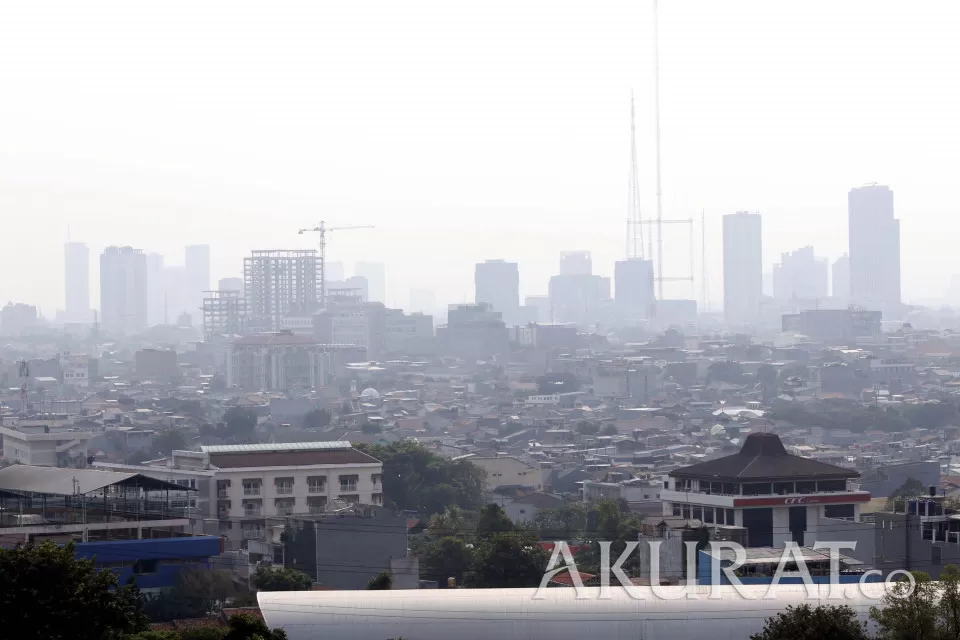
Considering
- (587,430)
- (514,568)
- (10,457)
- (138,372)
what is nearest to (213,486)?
(514,568)

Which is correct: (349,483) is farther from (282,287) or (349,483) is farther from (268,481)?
(282,287)

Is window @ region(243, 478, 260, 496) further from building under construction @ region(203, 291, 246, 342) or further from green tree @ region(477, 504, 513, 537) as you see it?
building under construction @ region(203, 291, 246, 342)

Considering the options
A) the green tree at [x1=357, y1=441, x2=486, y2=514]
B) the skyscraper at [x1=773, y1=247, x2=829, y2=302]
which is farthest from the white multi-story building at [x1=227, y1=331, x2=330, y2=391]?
the skyscraper at [x1=773, y1=247, x2=829, y2=302]

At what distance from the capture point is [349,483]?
20500 mm

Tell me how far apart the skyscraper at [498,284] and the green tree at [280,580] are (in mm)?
99147

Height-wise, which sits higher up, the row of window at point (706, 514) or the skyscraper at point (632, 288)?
the skyscraper at point (632, 288)

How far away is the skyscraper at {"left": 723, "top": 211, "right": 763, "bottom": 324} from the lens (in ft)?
376

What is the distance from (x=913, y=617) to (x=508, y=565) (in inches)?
246

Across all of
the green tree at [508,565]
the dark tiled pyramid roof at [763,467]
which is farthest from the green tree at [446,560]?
the dark tiled pyramid roof at [763,467]

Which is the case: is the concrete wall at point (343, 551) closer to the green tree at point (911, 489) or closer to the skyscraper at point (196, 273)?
the green tree at point (911, 489)

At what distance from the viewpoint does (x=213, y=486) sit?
19.6 metres

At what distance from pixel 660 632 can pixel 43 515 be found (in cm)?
586

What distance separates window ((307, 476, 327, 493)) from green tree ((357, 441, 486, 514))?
2.11 metres

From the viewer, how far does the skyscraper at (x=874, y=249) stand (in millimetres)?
106938
